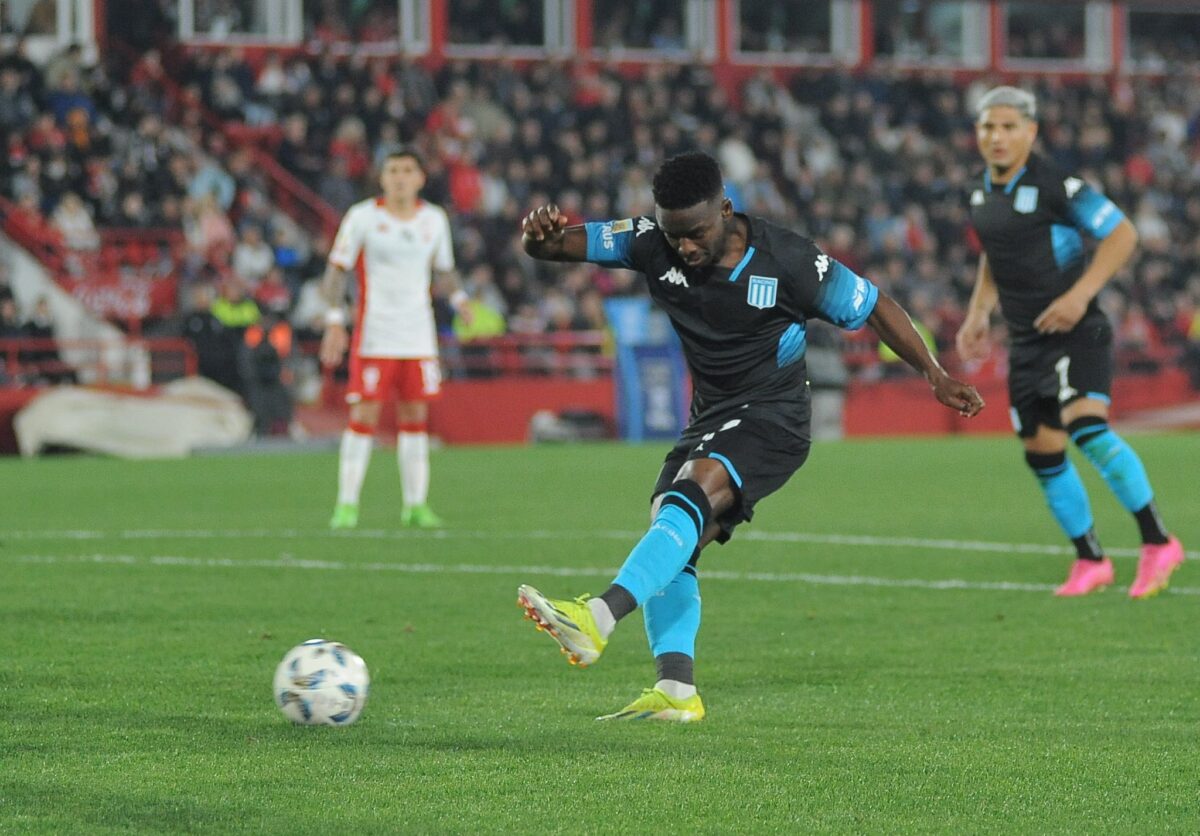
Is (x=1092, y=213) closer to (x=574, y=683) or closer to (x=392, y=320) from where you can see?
(x=574, y=683)

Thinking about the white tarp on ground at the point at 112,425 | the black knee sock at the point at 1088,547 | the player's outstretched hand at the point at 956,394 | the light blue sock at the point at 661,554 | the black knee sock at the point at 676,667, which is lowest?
the white tarp on ground at the point at 112,425

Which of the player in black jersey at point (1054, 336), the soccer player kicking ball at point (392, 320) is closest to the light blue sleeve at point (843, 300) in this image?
the player in black jersey at point (1054, 336)

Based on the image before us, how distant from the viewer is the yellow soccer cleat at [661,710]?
5.64 meters

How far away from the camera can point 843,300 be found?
573 cm

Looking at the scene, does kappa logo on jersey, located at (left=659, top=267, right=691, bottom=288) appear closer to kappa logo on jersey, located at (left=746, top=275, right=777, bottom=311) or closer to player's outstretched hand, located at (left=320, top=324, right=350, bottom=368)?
kappa logo on jersey, located at (left=746, top=275, right=777, bottom=311)

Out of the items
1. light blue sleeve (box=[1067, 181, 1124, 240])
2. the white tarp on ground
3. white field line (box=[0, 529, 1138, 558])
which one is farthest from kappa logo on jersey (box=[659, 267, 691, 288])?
the white tarp on ground

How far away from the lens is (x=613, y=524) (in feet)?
40.7

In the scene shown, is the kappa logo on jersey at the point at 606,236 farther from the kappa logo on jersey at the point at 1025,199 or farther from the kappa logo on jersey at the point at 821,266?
the kappa logo on jersey at the point at 1025,199

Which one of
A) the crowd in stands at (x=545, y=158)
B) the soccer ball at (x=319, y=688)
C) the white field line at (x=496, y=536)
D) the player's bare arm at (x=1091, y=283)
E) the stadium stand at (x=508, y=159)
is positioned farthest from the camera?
the crowd in stands at (x=545, y=158)

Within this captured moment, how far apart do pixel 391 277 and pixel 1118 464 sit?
16.8 feet

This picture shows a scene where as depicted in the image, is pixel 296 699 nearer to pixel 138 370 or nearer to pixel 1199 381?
pixel 138 370

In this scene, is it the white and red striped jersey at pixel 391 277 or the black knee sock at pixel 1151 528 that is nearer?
the black knee sock at pixel 1151 528

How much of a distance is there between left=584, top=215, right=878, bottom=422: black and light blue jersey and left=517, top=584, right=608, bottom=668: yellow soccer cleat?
1123 mm

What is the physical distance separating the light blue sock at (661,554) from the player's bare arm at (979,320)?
3.66m
